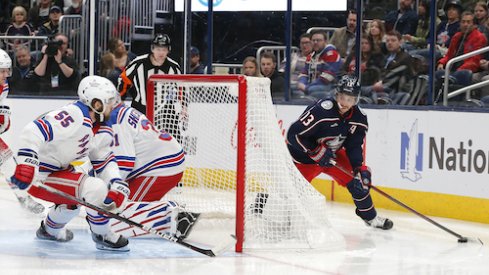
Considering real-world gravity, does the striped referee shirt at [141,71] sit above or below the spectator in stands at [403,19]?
below

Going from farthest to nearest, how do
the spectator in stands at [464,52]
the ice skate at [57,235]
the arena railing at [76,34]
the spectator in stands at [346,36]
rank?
1. the arena railing at [76,34]
2. the spectator in stands at [346,36]
3. the spectator in stands at [464,52]
4. the ice skate at [57,235]

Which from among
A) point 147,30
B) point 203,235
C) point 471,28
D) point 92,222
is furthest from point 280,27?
point 92,222

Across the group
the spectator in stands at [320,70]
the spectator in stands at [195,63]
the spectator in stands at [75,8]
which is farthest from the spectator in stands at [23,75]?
the spectator in stands at [320,70]

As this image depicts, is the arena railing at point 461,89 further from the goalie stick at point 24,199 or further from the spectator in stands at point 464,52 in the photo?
the goalie stick at point 24,199

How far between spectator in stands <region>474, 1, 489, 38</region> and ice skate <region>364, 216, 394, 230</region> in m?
1.74

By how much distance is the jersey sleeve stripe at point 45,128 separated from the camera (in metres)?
4.56

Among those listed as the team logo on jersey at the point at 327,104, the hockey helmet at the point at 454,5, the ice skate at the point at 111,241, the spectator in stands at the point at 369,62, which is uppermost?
the hockey helmet at the point at 454,5

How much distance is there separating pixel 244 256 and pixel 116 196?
2.34 ft

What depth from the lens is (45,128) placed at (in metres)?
4.56

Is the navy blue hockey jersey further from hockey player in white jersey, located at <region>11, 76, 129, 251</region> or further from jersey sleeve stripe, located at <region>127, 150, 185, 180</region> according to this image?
hockey player in white jersey, located at <region>11, 76, 129, 251</region>

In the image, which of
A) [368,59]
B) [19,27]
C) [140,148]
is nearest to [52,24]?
[19,27]

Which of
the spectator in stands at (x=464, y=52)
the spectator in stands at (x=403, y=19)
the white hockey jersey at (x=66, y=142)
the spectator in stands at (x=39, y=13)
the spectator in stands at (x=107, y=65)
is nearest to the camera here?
the white hockey jersey at (x=66, y=142)

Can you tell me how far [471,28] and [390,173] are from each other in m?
1.18

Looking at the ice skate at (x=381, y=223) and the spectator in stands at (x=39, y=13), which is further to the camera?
the spectator in stands at (x=39, y=13)
